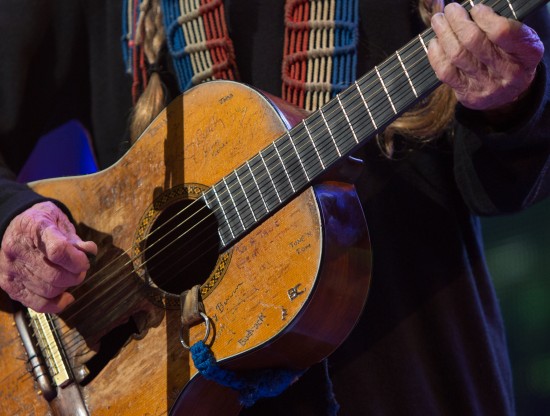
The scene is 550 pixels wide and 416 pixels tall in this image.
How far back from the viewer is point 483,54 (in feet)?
3.64

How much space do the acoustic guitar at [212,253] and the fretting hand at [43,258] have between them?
0.07 metres

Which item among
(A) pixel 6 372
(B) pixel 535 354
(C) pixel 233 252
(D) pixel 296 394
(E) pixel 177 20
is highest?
(E) pixel 177 20

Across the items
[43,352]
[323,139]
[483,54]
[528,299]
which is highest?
[483,54]

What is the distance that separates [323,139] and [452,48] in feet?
0.85

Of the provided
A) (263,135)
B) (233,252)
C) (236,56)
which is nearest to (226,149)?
(263,135)

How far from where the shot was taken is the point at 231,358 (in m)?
1.31

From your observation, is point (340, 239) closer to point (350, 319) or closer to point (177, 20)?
point (350, 319)

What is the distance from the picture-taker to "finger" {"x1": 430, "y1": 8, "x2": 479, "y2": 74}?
1.13 meters

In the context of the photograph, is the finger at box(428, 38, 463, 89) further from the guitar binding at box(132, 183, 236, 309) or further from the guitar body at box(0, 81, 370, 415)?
the guitar binding at box(132, 183, 236, 309)

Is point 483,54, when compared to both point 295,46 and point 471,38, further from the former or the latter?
point 295,46

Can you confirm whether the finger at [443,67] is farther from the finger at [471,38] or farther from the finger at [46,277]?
the finger at [46,277]

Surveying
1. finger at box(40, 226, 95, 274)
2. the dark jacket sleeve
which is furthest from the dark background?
finger at box(40, 226, 95, 274)

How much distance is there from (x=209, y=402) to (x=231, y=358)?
14 cm

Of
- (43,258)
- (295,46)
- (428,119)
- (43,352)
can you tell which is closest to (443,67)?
(428,119)
